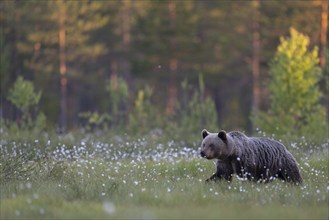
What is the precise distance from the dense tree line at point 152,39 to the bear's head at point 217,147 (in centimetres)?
2805

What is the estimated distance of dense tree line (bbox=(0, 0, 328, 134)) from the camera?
141ft

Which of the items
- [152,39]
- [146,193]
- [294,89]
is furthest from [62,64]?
[146,193]

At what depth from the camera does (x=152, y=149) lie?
1848 centimetres

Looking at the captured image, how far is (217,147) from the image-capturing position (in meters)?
11.4

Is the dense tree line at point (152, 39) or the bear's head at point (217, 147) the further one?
the dense tree line at point (152, 39)

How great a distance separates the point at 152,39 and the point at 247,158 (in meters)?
34.1

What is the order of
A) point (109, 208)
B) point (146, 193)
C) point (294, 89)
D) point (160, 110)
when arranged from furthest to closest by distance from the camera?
point (160, 110)
point (294, 89)
point (146, 193)
point (109, 208)

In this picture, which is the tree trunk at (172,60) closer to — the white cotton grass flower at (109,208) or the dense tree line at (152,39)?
the dense tree line at (152,39)

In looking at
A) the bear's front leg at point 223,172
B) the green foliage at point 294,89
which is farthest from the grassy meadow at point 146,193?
the green foliage at point 294,89

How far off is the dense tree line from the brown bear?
27.5 meters

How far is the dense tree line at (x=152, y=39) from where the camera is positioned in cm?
4284

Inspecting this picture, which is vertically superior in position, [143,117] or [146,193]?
[146,193]

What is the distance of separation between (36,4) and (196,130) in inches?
789

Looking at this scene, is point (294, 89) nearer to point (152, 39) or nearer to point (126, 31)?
point (152, 39)
